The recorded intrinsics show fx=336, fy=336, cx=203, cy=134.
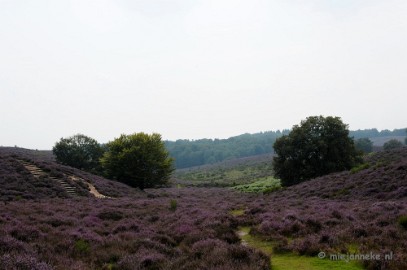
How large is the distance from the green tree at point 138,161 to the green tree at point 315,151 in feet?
52.5

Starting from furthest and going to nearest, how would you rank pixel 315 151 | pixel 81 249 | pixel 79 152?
1. pixel 79 152
2. pixel 315 151
3. pixel 81 249

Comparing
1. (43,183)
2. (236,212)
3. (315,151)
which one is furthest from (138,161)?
(236,212)

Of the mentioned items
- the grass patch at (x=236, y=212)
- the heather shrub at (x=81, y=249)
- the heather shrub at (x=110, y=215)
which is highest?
the heather shrub at (x=81, y=249)

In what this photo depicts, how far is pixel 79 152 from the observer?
5422 centimetres

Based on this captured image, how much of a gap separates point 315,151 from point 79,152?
3615 centimetres

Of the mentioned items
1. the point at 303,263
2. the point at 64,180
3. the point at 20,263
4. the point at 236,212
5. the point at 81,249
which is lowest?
the point at 236,212

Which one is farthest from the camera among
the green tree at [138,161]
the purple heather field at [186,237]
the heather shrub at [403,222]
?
the green tree at [138,161]

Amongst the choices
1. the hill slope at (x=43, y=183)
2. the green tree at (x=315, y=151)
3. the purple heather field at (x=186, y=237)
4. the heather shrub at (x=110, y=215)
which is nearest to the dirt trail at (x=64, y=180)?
the hill slope at (x=43, y=183)

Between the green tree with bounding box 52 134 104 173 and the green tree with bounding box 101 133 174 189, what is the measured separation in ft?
29.4

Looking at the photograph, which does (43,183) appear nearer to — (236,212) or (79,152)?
(236,212)

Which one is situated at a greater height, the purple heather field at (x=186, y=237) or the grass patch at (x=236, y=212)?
the purple heather field at (x=186, y=237)

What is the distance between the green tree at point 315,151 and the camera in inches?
1624

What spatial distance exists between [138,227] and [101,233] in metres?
1.65

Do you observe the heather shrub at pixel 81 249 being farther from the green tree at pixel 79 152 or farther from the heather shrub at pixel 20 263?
the green tree at pixel 79 152
